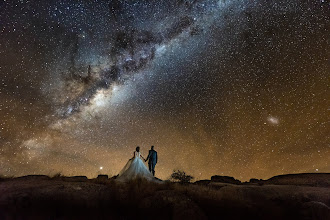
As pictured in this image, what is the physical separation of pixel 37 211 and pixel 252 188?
7881 millimetres

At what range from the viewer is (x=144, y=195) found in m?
8.30

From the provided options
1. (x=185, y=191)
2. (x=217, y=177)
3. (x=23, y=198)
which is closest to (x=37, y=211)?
(x=23, y=198)

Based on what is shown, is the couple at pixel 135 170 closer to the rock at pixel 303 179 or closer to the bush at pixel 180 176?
the bush at pixel 180 176

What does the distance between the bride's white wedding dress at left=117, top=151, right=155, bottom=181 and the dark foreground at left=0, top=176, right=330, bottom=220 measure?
2351mm

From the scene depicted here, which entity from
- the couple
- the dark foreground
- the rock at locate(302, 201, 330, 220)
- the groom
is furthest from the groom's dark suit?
the rock at locate(302, 201, 330, 220)

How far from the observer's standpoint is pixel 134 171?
469 inches

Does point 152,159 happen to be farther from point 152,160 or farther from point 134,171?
point 134,171

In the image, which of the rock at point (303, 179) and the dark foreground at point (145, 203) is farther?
the rock at point (303, 179)

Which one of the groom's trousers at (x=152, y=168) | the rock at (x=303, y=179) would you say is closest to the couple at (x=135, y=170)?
the groom's trousers at (x=152, y=168)

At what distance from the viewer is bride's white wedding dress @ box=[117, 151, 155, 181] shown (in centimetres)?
1152

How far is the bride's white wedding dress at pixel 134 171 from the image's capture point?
37.8 ft

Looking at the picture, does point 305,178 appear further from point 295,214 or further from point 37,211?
point 37,211

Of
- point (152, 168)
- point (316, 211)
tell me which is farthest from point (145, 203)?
point (152, 168)

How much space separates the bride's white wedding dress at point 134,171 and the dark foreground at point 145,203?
7.71 feet
